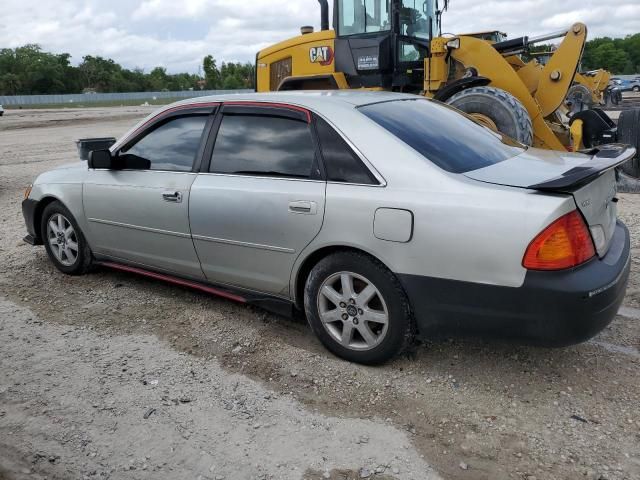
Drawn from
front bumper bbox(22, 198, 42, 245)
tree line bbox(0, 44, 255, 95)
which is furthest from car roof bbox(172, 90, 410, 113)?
tree line bbox(0, 44, 255, 95)

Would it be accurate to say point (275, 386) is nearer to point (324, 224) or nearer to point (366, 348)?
point (366, 348)

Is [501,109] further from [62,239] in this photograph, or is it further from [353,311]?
[62,239]

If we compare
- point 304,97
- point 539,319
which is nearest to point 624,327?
point 539,319

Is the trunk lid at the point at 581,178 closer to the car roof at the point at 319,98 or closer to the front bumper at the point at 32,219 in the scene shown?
the car roof at the point at 319,98

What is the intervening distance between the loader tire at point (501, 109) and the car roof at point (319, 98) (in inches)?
142

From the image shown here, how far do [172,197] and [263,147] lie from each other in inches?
31.2

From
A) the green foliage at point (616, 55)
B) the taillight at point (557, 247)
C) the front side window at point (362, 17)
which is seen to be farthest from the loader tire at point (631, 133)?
the green foliage at point (616, 55)

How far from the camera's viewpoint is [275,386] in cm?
333

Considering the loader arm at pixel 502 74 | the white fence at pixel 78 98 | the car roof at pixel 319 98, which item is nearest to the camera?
the car roof at pixel 319 98

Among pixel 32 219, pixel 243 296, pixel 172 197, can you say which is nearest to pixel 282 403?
pixel 243 296

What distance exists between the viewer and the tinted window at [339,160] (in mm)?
3332

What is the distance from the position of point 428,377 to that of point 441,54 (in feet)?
21.5

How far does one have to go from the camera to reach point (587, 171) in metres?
2.99

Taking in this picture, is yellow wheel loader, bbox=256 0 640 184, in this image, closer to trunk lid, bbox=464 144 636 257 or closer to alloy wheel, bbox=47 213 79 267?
trunk lid, bbox=464 144 636 257
